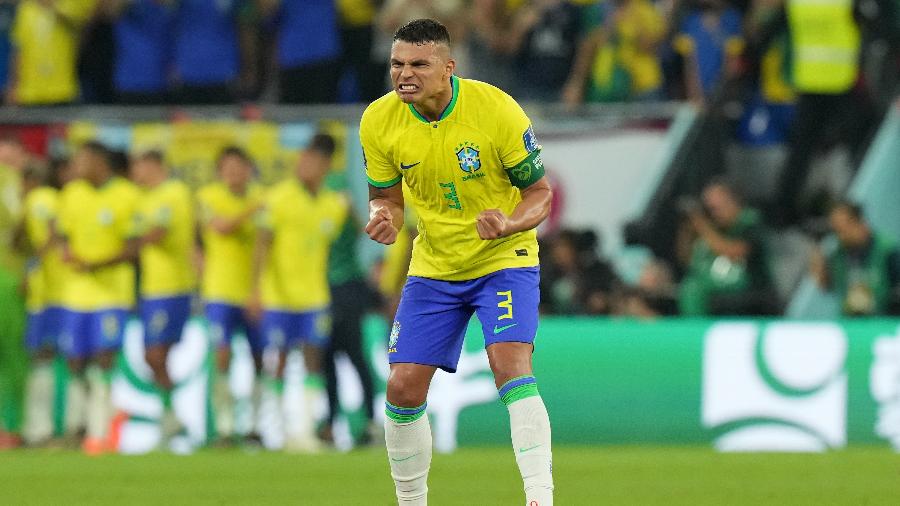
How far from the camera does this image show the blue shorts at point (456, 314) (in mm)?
7848

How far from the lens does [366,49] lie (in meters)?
17.5

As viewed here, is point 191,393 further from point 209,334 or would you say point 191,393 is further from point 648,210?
point 648,210

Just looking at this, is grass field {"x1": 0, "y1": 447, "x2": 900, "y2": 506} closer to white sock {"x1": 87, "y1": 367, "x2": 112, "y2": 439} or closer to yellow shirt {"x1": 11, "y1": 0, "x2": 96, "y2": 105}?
white sock {"x1": 87, "y1": 367, "x2": 112, "y2": 439}

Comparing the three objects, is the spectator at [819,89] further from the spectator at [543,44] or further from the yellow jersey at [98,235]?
the yellow jersey at [98,235]

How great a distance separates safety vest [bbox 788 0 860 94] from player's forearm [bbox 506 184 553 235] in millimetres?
8943

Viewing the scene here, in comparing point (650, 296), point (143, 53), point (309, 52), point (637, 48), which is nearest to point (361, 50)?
point (309, 52)

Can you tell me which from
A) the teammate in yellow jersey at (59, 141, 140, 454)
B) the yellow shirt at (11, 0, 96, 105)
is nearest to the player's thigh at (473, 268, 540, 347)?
the teammate in yellow jersey at (59, 141, 140, 454)

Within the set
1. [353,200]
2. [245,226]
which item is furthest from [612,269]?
[245,226]

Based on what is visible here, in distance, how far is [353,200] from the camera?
1597cm

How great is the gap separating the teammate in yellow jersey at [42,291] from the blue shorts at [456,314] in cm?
732

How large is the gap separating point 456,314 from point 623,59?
30.5ft

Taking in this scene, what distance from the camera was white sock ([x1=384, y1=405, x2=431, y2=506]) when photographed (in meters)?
7.98

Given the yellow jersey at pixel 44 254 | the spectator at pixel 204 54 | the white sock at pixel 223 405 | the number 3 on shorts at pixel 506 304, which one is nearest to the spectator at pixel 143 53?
the spectator at pixel 204 54

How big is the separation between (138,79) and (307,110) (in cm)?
Answer: 206
